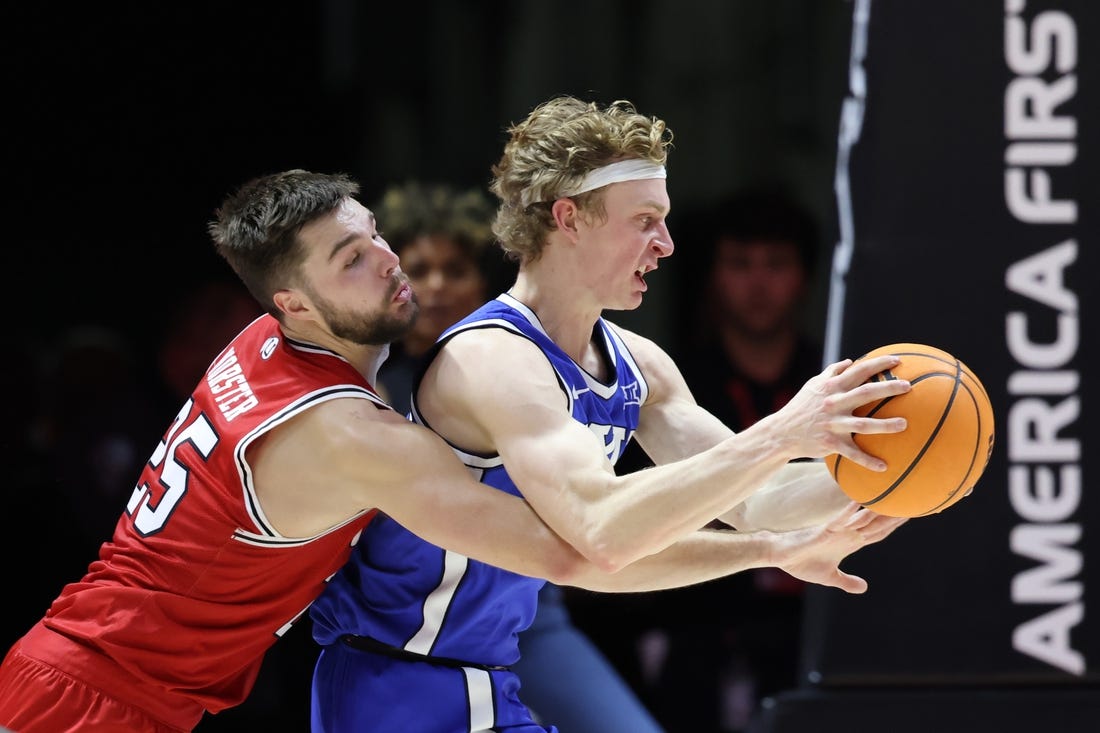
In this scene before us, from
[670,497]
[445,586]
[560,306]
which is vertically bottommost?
[445,586]

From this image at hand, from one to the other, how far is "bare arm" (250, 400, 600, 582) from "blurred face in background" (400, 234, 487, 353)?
6.13 ft

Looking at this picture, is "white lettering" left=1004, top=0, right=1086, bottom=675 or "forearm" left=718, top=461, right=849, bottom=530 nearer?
"forearm" left=718, top=461, right=849, bottom=530

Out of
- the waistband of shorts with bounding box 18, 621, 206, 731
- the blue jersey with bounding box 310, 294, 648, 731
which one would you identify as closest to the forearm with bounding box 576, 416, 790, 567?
the blue jersey with bounding box 310, 294, 648, 731

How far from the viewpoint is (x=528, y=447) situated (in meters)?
3.06

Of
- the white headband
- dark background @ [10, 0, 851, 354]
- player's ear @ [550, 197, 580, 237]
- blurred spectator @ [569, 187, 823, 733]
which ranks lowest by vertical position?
blurred spectator @ [569, 187, 823, 733]

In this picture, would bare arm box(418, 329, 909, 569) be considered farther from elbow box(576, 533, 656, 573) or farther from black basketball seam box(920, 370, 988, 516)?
black basketball seam box(920, 370, 988, 516)

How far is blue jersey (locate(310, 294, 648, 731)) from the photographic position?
3320mm

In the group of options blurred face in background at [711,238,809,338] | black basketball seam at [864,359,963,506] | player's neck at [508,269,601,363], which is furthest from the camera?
blurred face in background at [711,238,809,338]

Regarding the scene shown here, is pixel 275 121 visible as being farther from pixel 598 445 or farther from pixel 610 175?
pixel 598 445

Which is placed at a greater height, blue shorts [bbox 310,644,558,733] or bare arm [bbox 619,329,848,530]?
bare arm [bbox 619,329,848,530]

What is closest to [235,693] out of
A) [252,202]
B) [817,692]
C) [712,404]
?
[252,202]

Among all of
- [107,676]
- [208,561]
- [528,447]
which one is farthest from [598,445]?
[107,676]

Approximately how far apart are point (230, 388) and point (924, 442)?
4.91 feet

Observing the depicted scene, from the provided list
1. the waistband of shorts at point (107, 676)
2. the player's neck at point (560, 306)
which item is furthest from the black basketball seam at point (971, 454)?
the waistband of shorts at point (107, 676)
